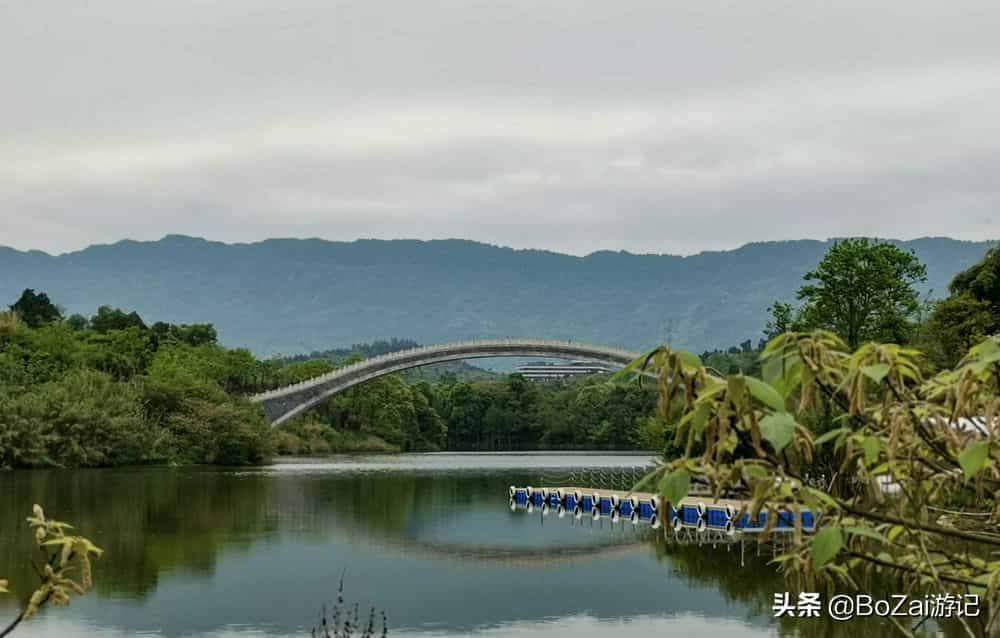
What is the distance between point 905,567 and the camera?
2.86m

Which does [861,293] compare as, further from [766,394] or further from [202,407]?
[766,394]

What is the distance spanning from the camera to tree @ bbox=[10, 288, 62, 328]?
5341cm

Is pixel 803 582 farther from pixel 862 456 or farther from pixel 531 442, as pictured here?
pixel 531 442

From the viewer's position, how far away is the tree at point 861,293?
27.9 meters

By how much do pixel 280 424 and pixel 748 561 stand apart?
1518 inches

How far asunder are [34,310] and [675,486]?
5526cm

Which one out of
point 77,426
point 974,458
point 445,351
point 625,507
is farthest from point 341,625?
point 445,351

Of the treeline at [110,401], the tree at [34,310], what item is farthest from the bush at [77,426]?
the tree at [34,310]

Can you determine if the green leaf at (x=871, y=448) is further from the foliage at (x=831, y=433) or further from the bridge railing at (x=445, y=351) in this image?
the bridge railing at (x=445, y=351)

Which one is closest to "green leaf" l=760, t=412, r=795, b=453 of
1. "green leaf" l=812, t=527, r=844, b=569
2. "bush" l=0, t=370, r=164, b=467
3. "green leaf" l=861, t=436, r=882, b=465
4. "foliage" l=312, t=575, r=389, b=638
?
"green leaf" l=812, t=527, r=844, b=569

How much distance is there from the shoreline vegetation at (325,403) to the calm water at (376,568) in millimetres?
2617

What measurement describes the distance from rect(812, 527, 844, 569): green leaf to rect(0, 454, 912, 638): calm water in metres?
10.6

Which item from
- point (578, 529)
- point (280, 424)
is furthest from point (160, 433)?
point (578, 529)

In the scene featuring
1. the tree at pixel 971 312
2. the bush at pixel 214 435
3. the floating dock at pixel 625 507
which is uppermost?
the tree at pixel 971 312
